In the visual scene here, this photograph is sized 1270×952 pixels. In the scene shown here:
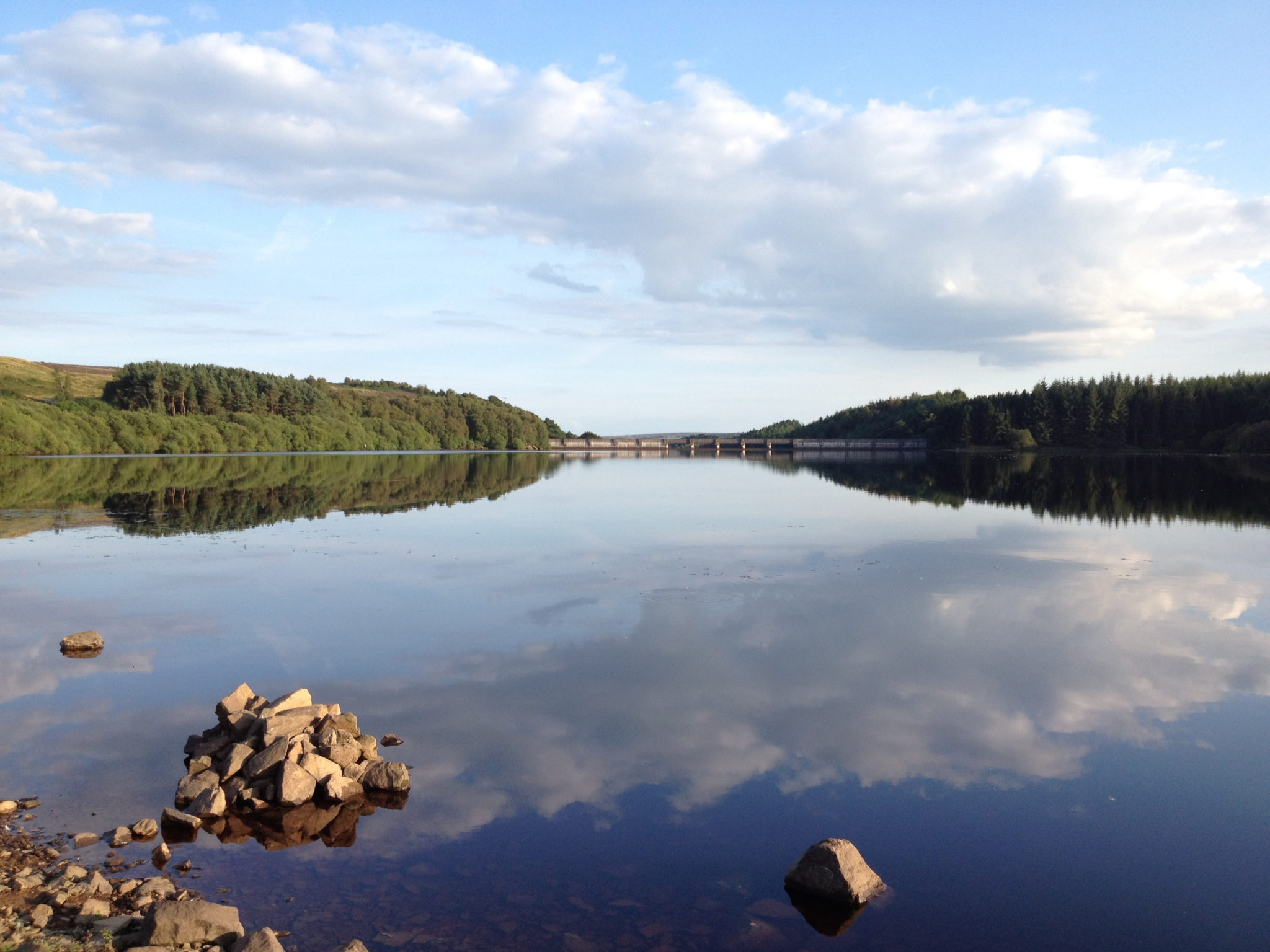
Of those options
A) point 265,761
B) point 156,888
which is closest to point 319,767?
point 265,761

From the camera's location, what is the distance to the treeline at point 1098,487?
36656 millimetres

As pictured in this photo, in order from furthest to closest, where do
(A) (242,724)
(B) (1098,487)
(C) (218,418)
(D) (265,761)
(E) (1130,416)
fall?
(E) (1130,416) < (C) (218,418) < (B) (1098,487) < (A) (242,724) < (D) (265,761)

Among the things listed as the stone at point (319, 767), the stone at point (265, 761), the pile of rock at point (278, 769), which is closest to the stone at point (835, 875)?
the pile of rock at point (278, 769)

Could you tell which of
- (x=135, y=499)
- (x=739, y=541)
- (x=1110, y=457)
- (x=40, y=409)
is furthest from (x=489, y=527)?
(x=1110, y=457)

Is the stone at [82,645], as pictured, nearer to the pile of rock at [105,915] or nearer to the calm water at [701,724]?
the calm water at [701,724]

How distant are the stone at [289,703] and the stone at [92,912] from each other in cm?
312

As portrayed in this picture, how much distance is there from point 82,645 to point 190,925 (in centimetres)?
1021

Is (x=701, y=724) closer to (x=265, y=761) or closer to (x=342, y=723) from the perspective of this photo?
(x=342, y=723)

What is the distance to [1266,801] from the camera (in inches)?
344

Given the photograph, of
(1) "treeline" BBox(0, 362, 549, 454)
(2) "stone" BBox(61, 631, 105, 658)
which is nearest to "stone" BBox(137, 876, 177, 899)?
(2) "stone" BBox(61, 631, 105, 658)

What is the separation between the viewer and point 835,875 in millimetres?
7020

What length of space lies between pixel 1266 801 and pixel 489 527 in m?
26.5

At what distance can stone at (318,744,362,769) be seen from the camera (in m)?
9.27

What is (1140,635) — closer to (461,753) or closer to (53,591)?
(461,753)
